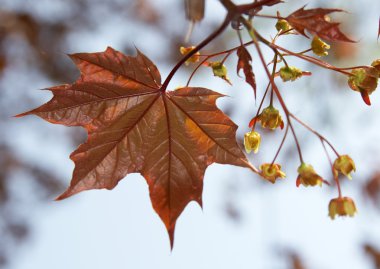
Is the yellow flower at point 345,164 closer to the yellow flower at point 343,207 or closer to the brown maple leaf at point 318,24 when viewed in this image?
the yellow flower at point 343,207

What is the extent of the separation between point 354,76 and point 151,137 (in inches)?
23.8

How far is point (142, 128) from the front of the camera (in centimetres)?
143

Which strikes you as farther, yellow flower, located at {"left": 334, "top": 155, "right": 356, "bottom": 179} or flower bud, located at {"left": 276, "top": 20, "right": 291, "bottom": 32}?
flower bud, located at {"left": 276, "top": 20, "right": 291, "bottom": 32}

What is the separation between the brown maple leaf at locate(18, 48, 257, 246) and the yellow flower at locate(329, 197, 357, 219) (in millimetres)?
282

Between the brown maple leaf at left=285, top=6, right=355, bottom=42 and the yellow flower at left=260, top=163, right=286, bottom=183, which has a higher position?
the brown maple leaf at left=285, top=6, right=355, bottom=42

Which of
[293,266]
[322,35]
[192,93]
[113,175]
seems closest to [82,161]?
[113,175]

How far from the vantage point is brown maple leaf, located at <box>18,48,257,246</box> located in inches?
53.0

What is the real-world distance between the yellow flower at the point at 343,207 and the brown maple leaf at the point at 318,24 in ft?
1.40

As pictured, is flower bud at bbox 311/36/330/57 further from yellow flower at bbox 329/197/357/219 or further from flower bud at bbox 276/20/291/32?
yellow flower at bbox 329/197/357/219

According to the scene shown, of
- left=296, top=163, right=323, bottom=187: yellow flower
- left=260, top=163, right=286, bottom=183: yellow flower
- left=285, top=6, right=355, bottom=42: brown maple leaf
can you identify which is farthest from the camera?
left=260, top=163, right=286, bottom=183: yellow flower

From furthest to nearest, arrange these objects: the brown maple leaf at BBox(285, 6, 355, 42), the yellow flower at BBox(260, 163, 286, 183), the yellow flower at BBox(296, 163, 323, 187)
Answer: the yellow flower at BBox(260, 163, 286, 183)
the yellow flower at BBox(296, 163, 323, 187)
the brown maple leaf at BBox(285, 6, 355, 42)

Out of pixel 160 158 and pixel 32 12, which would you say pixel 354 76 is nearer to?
pixel 160 158

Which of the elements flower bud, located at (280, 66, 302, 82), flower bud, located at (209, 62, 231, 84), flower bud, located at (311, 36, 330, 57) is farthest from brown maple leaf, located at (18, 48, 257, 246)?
flower bud, located at (311, 36, 330, 57)

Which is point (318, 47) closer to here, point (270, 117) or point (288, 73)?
point (288, 73)
